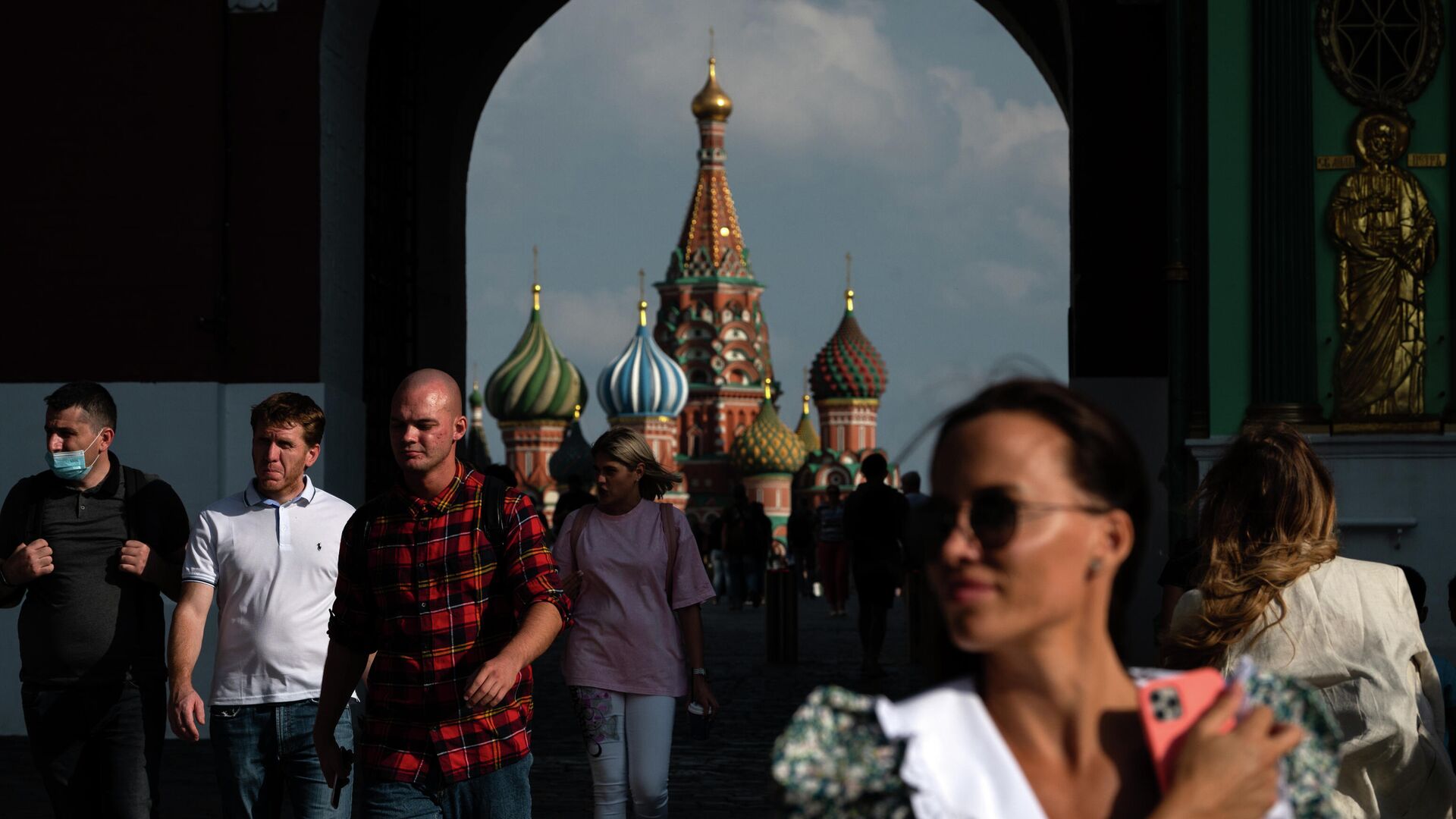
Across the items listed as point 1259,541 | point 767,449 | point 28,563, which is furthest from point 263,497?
point 767,449

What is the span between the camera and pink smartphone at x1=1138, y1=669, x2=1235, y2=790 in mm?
2010

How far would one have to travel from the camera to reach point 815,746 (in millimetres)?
2006

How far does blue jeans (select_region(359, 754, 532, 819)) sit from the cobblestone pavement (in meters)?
3.31

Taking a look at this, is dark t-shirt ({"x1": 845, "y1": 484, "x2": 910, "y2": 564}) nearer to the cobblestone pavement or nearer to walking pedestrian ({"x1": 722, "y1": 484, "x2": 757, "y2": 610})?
the cobblestone pavement

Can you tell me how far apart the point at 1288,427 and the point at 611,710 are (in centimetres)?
284

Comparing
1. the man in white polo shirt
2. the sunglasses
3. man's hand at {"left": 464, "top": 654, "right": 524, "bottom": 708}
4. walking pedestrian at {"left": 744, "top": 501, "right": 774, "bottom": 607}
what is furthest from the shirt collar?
walking pedestrian at {"left": 744, "top": 501, "right": 774, "bottom": 607}

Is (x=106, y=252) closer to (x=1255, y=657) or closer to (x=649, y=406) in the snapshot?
(x=1255, y=657)

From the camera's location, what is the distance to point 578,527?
6.61 metres

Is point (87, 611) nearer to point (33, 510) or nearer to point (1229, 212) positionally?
point (33, 510)

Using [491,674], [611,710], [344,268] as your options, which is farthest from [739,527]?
[491,674]

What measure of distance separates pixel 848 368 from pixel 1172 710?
9657cm

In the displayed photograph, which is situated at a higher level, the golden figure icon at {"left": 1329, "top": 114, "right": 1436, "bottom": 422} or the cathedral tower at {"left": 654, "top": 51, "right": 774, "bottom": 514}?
the cathedral tower at {"left": 654, "top": 51, "right": 774, "bottom": 514}

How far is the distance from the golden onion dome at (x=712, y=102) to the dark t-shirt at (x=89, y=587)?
333 ft

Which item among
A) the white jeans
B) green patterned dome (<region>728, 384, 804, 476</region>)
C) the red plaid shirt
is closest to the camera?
the red plaid shirt
